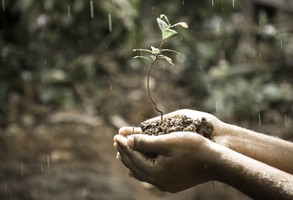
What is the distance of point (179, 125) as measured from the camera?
84.7 inches

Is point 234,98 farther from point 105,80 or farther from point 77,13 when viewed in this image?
point 77,13

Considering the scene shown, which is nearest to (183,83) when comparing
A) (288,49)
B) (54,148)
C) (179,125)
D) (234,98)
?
(234,98)

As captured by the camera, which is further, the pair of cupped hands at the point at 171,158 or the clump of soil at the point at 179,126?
the clump of soil at the point at 179,126

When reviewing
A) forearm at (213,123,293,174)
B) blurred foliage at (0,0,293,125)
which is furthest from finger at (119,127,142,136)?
blurred foliage at (0,0,293,125)

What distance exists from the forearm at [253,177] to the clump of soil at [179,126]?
0.30 m

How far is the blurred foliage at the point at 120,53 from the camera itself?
6469mm

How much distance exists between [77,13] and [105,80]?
1347 mm

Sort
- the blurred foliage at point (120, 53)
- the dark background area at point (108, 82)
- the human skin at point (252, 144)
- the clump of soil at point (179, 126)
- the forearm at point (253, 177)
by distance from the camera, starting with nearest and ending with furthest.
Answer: the forearm at point (253, 177), the clump of soil at point (179, 126), the human skin at point (252, 144), the dark background area at point (108, 82), the blurred foliage at point (120, 53)

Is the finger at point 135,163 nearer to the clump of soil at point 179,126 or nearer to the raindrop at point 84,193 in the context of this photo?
the clump of soil at point 179,126

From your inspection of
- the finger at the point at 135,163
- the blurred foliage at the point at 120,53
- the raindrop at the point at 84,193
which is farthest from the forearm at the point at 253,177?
the blurred foliage at the point at 120,53

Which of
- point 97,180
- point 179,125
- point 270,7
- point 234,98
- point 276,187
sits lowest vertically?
point 97,180

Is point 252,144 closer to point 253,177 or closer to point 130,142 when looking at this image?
point 253,177

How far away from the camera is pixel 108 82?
299 inches

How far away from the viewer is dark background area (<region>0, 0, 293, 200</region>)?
4.80 m
